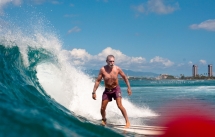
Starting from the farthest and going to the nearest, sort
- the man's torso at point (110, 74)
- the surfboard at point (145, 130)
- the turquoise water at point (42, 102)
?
the man's torso at point (110, 74)
the surfboard at point (145, 130)
the turquoise water at point (42, 102)

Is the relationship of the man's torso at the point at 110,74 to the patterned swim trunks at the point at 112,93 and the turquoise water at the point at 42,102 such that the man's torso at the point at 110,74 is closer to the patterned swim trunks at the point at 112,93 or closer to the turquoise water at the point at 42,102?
the patterned swim trunks at the point at 112,93

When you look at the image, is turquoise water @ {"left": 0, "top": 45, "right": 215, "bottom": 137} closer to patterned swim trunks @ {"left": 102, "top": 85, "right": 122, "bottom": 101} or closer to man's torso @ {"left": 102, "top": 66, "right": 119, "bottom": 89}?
patterned swim trunks @ {"left": 102, "top": 85, "right": 122, "bottom": 101}

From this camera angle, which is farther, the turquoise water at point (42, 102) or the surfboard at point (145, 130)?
the surfboard at point (145, 130)

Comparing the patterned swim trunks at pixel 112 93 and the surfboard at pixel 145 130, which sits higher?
the patterned swim trunks at pixel 112 93

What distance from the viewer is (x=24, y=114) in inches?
229

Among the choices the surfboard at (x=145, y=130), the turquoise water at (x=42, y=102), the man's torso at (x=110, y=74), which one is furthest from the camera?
the man's torso at (x=110, y=74)

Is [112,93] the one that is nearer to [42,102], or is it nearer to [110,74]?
[110,74]

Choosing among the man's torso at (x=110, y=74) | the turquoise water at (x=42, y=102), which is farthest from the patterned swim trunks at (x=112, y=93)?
the turquoise water at (x=42, y=102)

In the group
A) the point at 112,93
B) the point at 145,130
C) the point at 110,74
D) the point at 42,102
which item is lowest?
the point at 145,130

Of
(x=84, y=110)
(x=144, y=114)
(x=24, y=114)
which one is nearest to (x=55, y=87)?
(x=84, y=110)

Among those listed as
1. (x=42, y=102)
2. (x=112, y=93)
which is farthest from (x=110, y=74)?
(x=42, y=102)

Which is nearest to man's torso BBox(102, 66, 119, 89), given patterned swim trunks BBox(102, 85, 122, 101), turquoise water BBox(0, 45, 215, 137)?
patterned swim trunks BBox(102, 85, 122, 101)

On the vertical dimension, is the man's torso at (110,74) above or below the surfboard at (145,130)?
above

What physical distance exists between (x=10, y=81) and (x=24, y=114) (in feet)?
9.67
